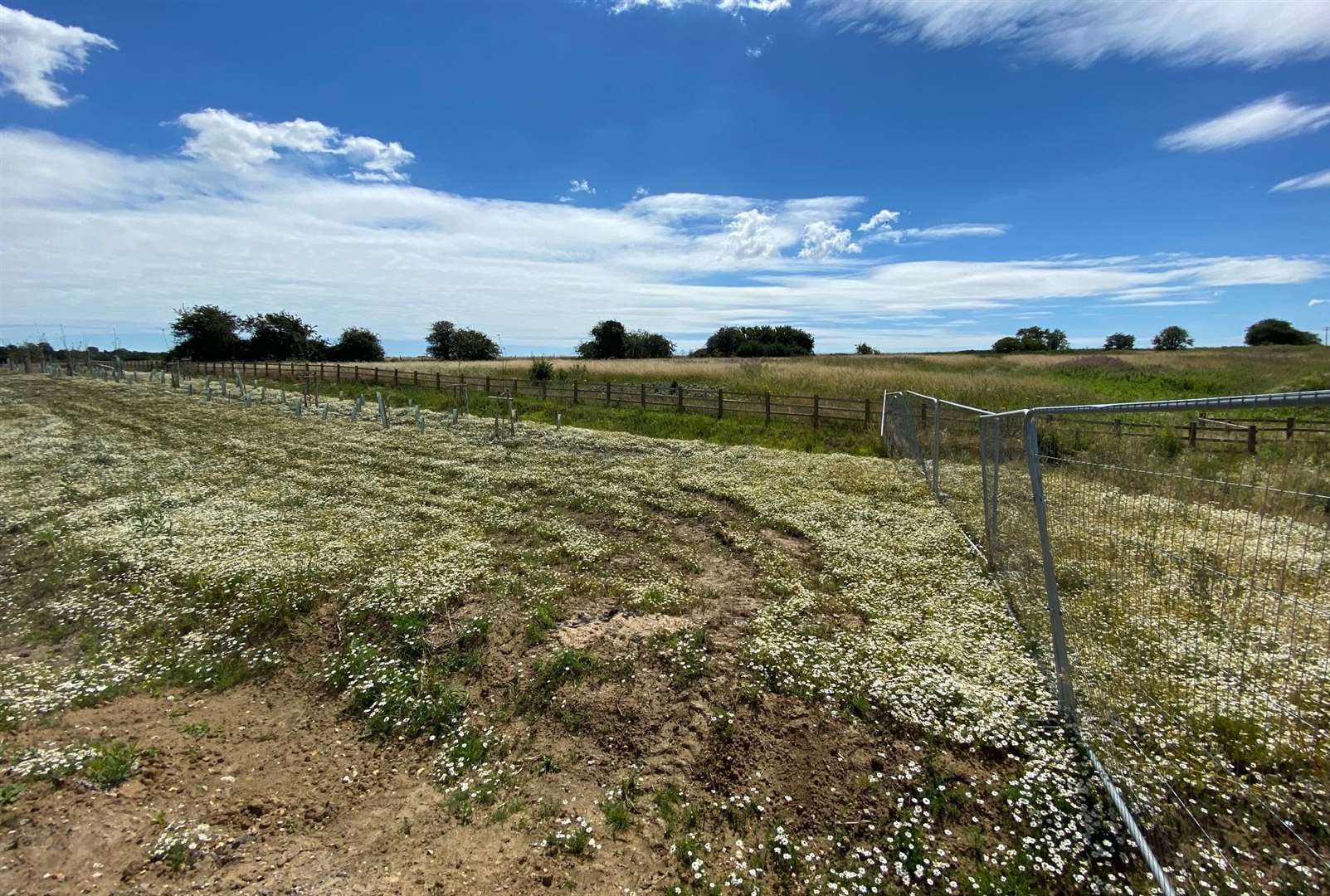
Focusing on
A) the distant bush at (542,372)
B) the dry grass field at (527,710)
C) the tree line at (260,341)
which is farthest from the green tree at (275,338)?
the dry grass field at (527,710)

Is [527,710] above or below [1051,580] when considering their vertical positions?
below

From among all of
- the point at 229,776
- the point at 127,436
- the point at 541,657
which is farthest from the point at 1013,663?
the point at 127,436

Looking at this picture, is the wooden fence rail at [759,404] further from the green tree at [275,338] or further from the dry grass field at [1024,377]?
the green tree at [275,338]

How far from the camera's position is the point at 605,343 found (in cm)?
9800

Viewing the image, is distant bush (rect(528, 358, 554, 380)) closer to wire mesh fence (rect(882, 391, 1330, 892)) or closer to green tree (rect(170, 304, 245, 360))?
wire mesh fence (rect(882, 391, 1330, 892))

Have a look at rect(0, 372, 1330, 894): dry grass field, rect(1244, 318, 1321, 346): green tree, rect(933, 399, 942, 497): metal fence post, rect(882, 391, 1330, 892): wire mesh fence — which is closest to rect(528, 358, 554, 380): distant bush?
rect(0, 372, 1330, 894): dry grass field

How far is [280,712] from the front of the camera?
5629 millimetres

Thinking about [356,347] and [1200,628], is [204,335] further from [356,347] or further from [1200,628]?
[1200,628]

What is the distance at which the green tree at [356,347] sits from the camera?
10394 centimetres

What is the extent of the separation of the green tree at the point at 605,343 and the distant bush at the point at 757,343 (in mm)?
13371

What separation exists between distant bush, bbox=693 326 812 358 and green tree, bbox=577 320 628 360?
13.4m

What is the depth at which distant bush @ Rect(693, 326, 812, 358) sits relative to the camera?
3844 inches

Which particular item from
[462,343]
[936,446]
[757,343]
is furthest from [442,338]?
[936,446]

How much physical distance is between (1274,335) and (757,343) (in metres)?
69.9
